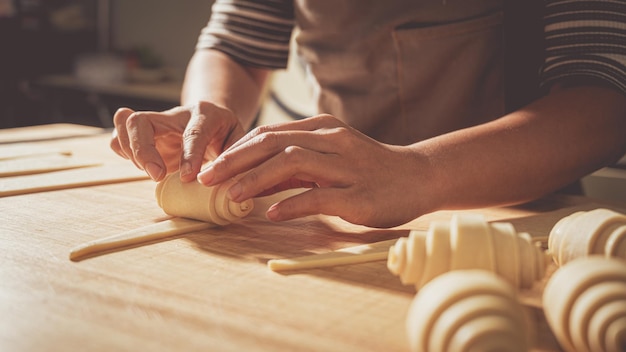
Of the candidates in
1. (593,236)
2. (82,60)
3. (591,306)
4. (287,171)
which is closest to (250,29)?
(287,171)

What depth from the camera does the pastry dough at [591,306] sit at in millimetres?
495

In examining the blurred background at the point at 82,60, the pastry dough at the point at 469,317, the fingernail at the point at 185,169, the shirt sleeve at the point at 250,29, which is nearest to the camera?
→ the pastry dough at the point at 469,317

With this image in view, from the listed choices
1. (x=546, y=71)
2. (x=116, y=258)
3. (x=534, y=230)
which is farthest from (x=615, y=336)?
(x=546, y=71)

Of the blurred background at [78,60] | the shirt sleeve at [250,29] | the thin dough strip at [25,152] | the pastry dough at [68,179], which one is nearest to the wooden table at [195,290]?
Answer: the pastry dough at [68,179]

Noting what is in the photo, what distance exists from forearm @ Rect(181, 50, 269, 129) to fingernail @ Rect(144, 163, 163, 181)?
42 centimetres

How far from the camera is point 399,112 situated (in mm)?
1506

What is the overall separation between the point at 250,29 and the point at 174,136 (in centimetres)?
57

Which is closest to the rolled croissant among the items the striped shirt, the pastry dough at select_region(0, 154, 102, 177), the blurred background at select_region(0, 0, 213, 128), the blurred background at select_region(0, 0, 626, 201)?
the pastry dough at select_region(0, 154, 102, 177)

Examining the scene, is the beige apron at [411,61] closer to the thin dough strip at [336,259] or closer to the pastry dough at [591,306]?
the thin dough strip at [336,259]

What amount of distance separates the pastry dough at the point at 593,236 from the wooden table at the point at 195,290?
0.12m

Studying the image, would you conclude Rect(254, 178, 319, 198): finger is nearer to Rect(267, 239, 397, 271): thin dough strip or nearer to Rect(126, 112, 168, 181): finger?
Rect(126, 112, 168, 181): finger

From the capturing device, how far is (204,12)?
13.5 ft

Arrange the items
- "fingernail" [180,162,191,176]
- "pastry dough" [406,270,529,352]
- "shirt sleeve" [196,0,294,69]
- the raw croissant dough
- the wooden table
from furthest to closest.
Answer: "shirt sleeve" [196,0,294,69], "fingernail" [180,162,191,176], the raw croissant dough, the wooden table, "pastry dough" [406,270,529,352]

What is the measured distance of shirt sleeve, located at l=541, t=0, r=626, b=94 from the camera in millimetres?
1085
